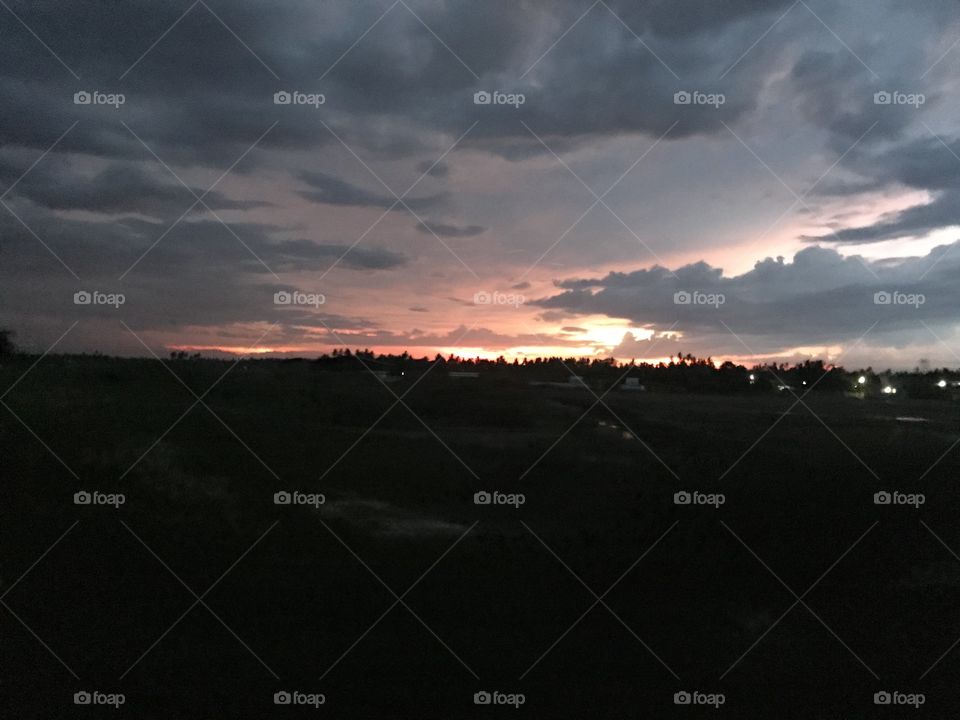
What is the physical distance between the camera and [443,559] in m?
7.36

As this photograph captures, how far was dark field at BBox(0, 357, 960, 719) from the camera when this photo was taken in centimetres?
531

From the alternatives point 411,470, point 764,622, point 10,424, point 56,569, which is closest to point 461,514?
point 411,470

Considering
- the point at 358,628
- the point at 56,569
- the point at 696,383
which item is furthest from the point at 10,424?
the point at 696,383

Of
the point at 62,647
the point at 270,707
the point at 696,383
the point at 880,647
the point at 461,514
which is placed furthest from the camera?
the point at 696,383

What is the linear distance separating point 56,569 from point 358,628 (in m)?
3.35

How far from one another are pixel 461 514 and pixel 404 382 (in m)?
2.71

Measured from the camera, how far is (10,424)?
383 inches

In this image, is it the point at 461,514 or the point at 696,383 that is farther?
the point at 696,383

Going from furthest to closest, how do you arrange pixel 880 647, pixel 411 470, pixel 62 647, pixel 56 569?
pixel 411 470
pixel 56 569
pixel 880 647
pixel 62 647

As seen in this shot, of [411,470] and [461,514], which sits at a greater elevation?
[411,470]

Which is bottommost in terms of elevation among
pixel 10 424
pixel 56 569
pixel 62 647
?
pixel 62 647

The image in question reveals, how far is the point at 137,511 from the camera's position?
8.09m

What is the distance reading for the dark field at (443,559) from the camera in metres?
5.31

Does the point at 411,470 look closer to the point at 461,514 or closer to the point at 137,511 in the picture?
the point at 461,514
